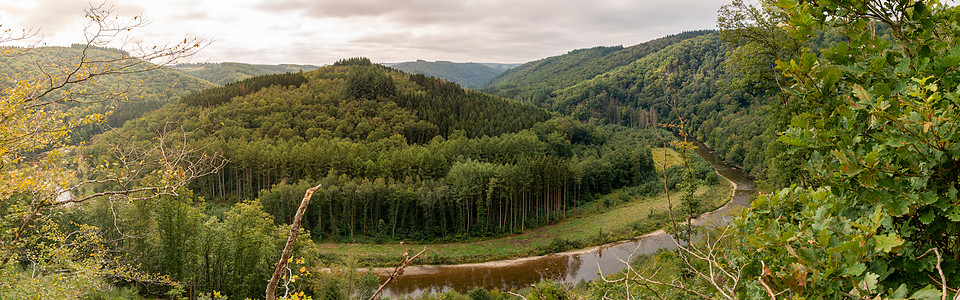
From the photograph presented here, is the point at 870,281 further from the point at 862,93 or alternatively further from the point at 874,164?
the point at 862,93

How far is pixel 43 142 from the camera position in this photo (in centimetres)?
616

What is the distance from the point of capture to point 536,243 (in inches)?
1597

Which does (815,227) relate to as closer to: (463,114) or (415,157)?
→ (415,157)

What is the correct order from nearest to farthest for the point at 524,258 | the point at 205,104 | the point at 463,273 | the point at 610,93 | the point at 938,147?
the point at 938,147
the point at 463,273
the point at 524,258
the point at 205,104
the point at 610,93

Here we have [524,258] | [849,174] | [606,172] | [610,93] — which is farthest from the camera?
[610,93]

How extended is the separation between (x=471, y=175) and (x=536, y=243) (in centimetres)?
943

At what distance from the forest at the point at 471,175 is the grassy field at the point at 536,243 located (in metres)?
0.97

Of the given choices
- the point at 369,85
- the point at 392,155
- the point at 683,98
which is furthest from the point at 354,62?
the point at 683,98

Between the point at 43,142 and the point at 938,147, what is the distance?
964 cm

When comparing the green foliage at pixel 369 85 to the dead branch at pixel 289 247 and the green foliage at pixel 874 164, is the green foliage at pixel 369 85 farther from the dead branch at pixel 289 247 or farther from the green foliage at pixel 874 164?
the green foliage at pixel 874 164

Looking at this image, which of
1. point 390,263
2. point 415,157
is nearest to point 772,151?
point 390,263

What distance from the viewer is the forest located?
2.68 metres

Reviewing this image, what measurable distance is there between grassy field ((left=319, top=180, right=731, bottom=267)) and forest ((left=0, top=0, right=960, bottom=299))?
38.0 inches

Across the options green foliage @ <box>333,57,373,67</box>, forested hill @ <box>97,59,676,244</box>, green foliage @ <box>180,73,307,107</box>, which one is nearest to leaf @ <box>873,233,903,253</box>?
forested hill @ <box>97,59,676,244</box>
